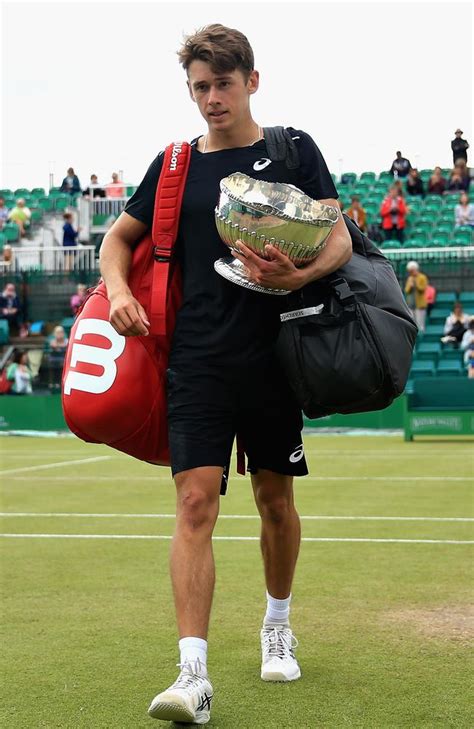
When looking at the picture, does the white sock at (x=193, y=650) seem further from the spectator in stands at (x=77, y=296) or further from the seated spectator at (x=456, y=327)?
the spectator in stands at (x=77, y=296)

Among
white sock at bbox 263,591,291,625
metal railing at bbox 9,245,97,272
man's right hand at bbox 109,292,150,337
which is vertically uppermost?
metal railing at bbox 9,245,97,272

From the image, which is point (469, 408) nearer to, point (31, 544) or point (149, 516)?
point (149, 516)

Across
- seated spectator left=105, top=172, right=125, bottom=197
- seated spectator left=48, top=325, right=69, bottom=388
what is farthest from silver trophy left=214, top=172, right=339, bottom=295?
seated spectator left=105, top=172, right=125, bottom=197

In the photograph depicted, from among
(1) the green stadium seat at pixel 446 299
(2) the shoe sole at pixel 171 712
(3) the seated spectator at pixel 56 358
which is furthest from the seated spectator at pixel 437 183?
(2) the shoe sole at pixel 171 712

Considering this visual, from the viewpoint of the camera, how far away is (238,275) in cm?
420

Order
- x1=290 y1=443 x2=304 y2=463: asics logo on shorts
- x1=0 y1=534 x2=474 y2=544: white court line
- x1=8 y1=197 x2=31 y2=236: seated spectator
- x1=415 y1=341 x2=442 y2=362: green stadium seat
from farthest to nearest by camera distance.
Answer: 1. x1=8 y1=197 x2=31 y2=236: seated spectator
2. x1=415 y1=341 x2=442 y2=362: green stadium seat
3. x1=0 y1=534 x2=474 y2=544: white court line
4. x1=290 y1=443 x2=304 y2=463: asics logo on shorts

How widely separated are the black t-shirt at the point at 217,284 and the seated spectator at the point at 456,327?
19267 millimetres

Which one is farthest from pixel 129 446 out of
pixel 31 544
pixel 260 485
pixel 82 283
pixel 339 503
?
pixel 82 283

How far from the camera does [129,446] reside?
4547 mm

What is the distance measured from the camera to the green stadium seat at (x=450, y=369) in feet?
74.5

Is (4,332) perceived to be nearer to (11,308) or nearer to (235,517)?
(11,308)

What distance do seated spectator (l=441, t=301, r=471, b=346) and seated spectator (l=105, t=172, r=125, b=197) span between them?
11600 millimetres

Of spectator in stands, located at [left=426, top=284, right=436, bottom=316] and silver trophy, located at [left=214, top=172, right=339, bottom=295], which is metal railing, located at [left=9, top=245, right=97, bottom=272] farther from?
silver trophy, located at [left=214, top=172, right=339, bottom=295]

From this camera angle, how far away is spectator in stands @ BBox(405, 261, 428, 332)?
2403 centimetres
